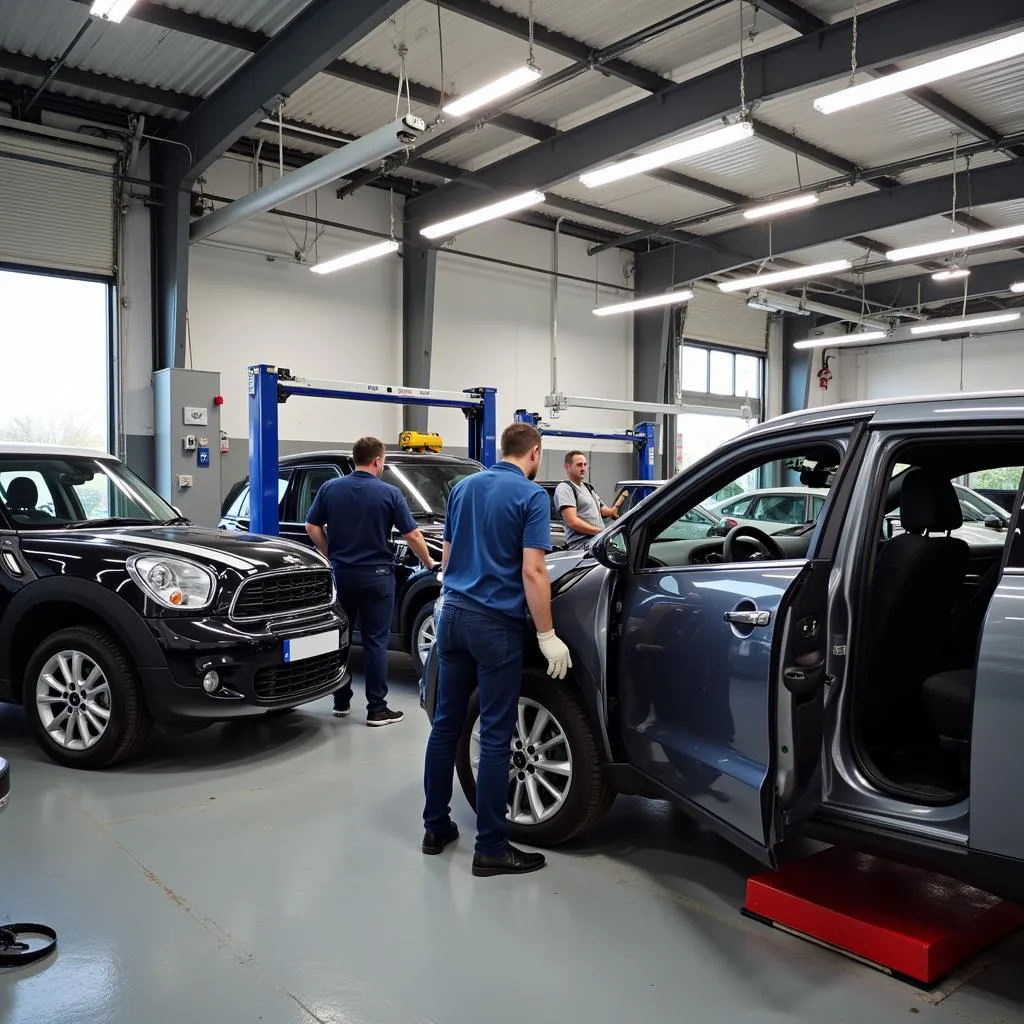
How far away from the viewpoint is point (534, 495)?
318cm

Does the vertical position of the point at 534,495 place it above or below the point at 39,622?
above

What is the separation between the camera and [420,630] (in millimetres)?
5922

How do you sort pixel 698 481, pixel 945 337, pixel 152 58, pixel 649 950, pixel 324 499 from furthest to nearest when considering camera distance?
1. pixel 945 337
2. pixel 152 58
3. pixel 324 499
4. pixel 698 481
5. pixel 649 950

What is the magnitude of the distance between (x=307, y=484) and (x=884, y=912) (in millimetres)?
5139

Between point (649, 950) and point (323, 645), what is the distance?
246 cm

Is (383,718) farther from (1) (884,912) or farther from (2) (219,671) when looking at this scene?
(1) (884,912)

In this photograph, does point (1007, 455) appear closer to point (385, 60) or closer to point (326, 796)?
point (326, 796)

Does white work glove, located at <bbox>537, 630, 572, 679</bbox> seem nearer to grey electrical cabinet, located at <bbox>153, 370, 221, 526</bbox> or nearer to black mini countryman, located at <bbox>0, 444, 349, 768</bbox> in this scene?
black mini countryman, located at <bbox>0, 444, 349, 768</bbox>

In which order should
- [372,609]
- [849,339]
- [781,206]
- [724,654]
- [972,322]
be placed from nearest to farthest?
1. [724,654]
2. [372,609]
3. [781,206]
4. [972,322]
5. [849,339]

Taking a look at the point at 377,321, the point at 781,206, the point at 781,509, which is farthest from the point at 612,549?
the point at 377,321

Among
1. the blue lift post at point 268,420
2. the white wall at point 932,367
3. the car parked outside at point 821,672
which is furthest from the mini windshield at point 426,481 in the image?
the white wall at point 932,367

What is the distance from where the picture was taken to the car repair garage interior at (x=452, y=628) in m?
2.50

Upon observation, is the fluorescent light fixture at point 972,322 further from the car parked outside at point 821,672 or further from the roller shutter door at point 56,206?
the car parked outside at point 821,672

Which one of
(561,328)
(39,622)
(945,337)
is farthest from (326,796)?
(945,337)
